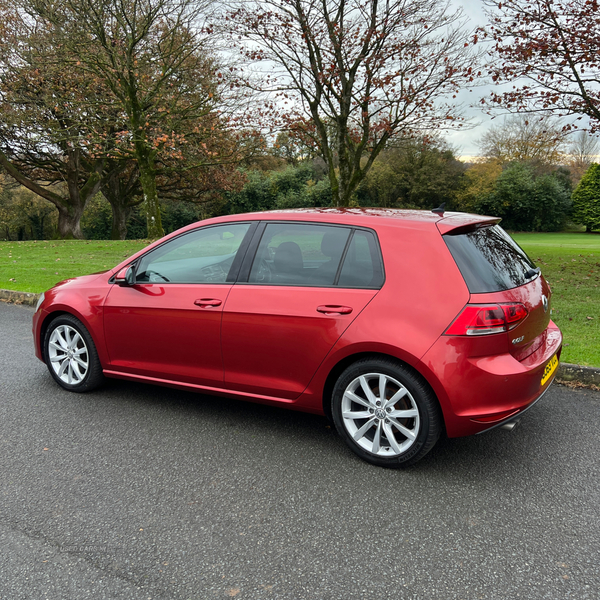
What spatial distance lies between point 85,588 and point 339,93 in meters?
16.4

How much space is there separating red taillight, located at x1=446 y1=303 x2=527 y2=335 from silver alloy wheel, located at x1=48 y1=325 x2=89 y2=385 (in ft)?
10.5

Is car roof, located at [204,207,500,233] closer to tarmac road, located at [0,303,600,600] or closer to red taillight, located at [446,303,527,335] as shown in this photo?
red taillight, located at [446,303,527,335]

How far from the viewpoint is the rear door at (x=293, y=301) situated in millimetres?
3273

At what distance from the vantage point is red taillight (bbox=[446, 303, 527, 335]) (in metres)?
2.92

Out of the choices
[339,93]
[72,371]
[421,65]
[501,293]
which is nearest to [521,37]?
[421,65]

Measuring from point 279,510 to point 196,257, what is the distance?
212 cm

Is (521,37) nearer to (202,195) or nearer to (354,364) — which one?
(354,364)

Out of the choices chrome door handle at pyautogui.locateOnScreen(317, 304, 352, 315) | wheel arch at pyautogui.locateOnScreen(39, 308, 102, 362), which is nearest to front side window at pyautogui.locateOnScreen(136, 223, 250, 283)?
wheel arch at pyautogui.locateOnScreen(39, 308, 102, 362)

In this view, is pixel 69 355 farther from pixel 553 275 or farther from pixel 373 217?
pixel 553 275

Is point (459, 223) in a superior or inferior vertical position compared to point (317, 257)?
superior

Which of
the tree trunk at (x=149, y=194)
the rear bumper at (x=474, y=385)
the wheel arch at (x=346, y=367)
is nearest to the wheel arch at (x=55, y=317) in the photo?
the wheel arch at (x=346, y=367)

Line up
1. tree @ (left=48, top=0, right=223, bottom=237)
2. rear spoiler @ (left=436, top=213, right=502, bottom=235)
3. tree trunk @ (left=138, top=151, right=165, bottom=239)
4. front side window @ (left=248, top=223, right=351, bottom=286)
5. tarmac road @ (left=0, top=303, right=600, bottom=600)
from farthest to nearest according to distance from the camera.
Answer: tree trunk @ (left=138, top=151, right=165, bottom=239) < tree @ (left=48, top=0, right=223, bottom=237) < front side window @ (left=248, top=223, right=351, bottom=286) < rear spoiler @ (left=436, top=213, right=502, bottom=235) < tarmac road @ (left=0, top=303, right=600, bottom=600)

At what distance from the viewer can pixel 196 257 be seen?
4.09 meters

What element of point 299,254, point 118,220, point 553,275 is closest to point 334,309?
point 299,254
